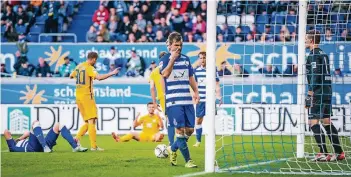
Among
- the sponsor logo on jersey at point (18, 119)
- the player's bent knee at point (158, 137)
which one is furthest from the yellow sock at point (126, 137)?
the sponsor logo on jersey at point (18, 119)

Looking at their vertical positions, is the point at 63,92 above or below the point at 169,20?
below

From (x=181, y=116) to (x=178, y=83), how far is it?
18.6 inches

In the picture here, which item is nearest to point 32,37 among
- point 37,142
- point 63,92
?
point 63,92

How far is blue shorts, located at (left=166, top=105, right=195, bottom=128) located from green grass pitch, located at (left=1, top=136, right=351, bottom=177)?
2.01 ft

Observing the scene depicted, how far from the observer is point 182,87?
11211 millimetres

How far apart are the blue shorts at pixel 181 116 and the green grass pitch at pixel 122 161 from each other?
2.01 feet

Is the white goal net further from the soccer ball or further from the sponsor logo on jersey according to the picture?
the sponsor logo on jersey

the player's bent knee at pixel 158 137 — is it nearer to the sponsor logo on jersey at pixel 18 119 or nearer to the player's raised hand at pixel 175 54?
the sponsor logo on jersey at pixel 18 119

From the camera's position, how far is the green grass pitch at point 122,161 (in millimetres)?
10688

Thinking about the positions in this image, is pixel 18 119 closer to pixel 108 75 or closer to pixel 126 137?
pixel 126 137

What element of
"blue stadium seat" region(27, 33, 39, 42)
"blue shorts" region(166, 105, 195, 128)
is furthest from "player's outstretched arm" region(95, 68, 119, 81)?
"blue stadium seat" region(27, 33, 39, 42)

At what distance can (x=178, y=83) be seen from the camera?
1122cm

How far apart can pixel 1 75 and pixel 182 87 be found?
12.6 m

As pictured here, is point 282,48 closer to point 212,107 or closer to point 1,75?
point 1,75
